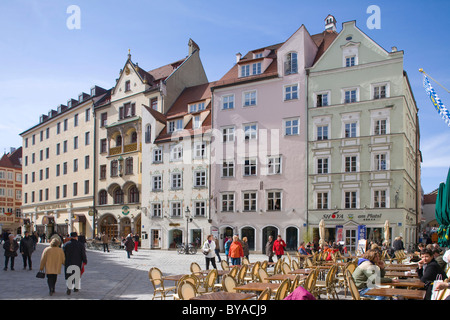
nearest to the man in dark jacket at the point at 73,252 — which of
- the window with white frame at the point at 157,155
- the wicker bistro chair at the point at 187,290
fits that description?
the wicker bistro chair at the point at 187,290

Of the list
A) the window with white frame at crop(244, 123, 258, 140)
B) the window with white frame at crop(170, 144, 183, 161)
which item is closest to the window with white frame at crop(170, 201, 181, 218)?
the window with white frame at crop(170, 144, 183, 161)

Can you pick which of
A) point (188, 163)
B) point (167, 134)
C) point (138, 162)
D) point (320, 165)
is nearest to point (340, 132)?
point (320, 165)

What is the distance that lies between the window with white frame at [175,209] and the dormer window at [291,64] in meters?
15.3

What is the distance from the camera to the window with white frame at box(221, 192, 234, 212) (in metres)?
35.5

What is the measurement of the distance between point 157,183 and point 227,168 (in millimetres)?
8065

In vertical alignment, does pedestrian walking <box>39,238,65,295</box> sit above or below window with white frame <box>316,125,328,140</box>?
below

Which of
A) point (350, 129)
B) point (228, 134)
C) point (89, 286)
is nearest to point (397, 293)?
point (89, 286)

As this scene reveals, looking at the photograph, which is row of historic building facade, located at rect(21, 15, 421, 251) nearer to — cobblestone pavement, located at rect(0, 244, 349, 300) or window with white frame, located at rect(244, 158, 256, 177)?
window with white frame, located at rect(244, 158, 256, 177)

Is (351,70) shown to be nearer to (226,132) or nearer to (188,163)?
(226,132)

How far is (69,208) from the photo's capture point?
49.8 m

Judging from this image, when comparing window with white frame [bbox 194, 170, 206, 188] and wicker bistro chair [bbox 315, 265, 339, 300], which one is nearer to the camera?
wicker bistro chair [bbox 315, 265, 339, 300]

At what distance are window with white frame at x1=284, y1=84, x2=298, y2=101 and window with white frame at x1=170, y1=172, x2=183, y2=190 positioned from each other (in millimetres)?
12160

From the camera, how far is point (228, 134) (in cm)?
3588

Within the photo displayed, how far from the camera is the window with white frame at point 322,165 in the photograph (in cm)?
3181
